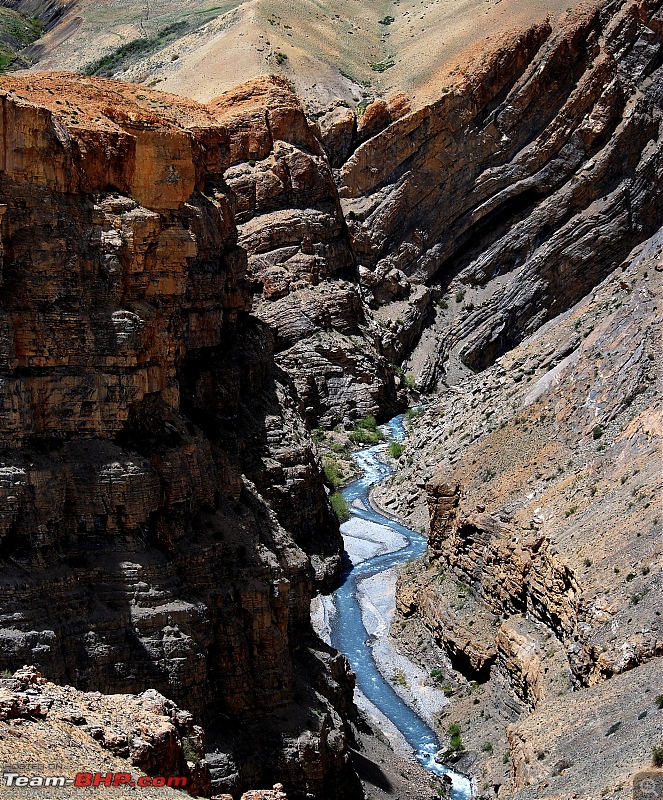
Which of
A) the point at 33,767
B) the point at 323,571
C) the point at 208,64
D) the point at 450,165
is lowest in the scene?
the point at 33,767

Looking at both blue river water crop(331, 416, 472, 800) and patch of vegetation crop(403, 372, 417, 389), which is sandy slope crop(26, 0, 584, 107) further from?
blue river water crop(331, 416, 472, 800)

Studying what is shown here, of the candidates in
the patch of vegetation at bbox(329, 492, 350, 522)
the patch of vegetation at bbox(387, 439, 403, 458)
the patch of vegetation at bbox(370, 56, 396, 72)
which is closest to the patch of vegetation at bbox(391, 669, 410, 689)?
the patch of vegetation at bbox(329, 492, 350, 522)

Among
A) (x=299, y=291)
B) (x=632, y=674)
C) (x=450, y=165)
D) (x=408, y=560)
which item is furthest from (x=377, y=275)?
(x=632, y=674)

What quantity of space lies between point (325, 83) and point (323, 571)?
78234 millimetres

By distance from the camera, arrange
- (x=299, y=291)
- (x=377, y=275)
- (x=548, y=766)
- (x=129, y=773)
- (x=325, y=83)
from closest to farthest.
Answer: (x=129, y=773) → (x=548, y=766) → (x=299, y=291) → (x=377, y=275) → (x=325, y=83)

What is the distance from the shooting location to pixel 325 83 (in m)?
142

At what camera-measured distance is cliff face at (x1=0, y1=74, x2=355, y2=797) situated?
43156mm

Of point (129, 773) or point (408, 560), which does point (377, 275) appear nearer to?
point (408, 560)

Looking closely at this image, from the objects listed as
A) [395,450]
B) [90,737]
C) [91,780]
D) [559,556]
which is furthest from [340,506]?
[91,780]

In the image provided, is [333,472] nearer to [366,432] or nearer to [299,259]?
[366,432]

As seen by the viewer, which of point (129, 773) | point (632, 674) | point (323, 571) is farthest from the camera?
point (323, 571)

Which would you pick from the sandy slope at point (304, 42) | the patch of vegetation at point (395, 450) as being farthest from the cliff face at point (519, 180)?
the patch of vegetation at point (395, 450)

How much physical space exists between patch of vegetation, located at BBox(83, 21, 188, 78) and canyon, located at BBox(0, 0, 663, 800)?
45.3m

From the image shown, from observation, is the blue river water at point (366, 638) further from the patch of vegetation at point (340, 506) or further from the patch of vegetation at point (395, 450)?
the patch of vegetation at point (395, 450)
